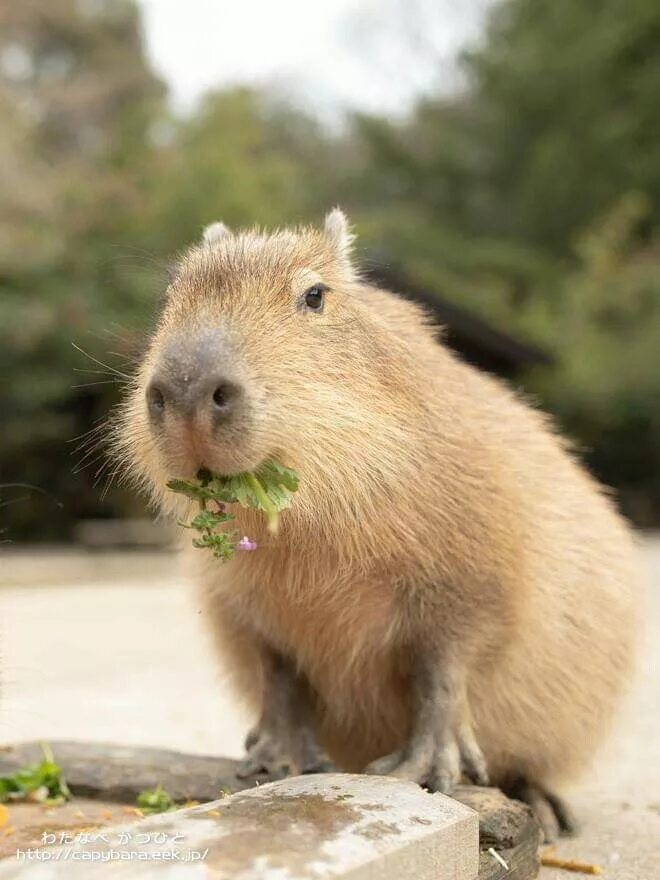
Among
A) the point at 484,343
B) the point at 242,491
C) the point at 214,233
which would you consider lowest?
the point at 242,491

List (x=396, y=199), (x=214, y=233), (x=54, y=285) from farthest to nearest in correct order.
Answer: (x=396, y=199) < (x=54, y=285) < (x=214, y=233)

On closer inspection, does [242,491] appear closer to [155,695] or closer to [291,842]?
[291,842]

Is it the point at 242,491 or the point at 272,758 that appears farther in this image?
the point at 272,758

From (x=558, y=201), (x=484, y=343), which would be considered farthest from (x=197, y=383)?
(x=558, y=201)

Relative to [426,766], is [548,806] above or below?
below

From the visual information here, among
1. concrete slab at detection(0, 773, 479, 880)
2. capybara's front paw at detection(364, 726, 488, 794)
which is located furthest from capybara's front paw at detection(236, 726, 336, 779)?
concrete slab at detection(0, 773, 479, 880)

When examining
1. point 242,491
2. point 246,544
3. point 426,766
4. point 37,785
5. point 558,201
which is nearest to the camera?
point 242,491

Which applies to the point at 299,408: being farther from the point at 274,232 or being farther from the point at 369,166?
the point at 369,166

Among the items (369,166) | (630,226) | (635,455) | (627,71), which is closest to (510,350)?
(635,455)
